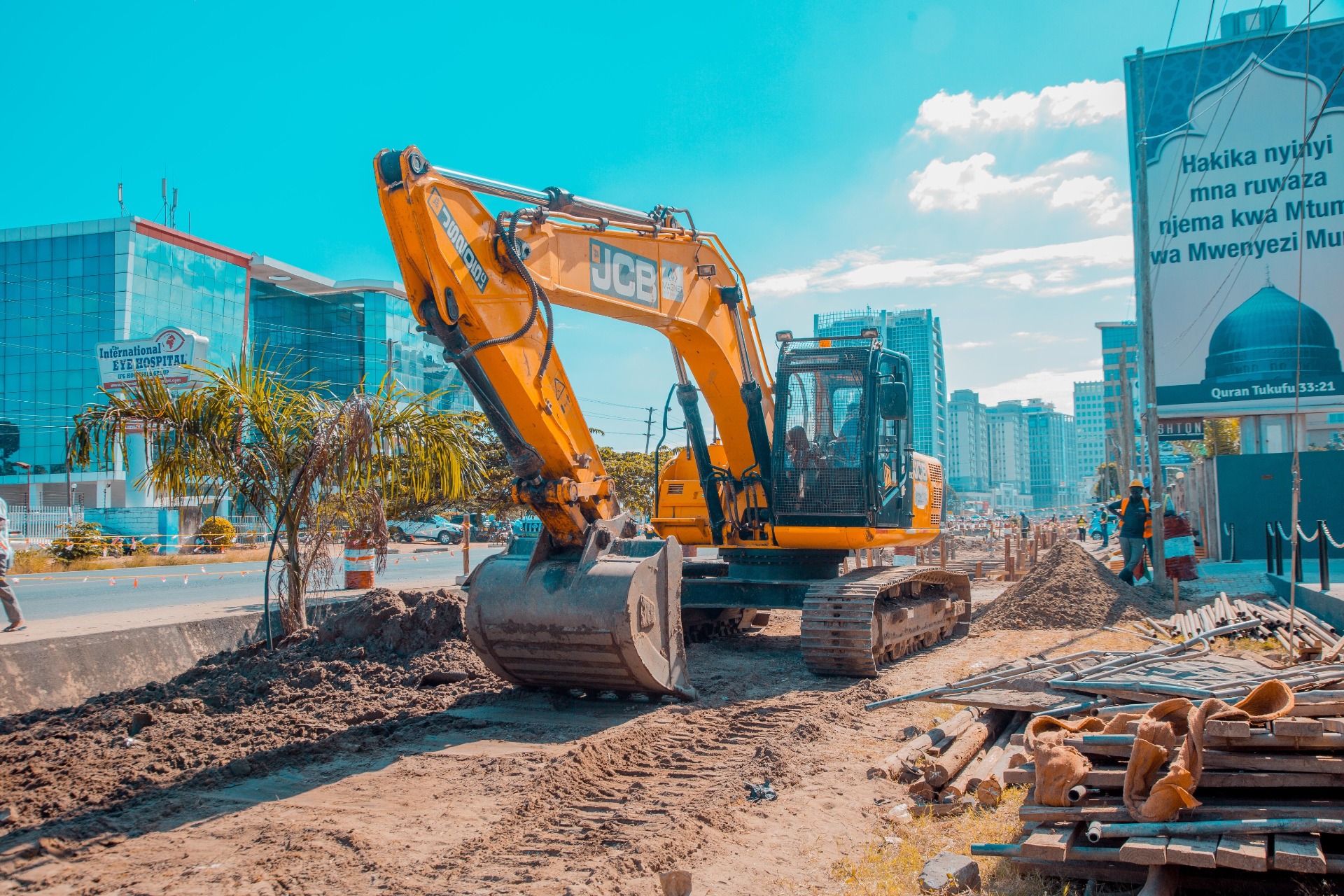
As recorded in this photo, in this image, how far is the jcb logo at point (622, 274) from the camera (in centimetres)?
781

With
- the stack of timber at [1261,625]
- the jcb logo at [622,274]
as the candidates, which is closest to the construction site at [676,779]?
the stack of timber at [1261,625]

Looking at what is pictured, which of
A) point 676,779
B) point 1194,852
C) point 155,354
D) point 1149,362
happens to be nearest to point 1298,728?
point 1194,852

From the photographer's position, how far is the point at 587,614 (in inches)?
273

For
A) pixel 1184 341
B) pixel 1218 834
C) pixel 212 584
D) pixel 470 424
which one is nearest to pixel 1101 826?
pixel 1218 834

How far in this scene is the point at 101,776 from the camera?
18.9ft

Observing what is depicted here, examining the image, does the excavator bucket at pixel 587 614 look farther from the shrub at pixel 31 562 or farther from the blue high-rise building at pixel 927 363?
the blue high-rise building at pixel 927 363

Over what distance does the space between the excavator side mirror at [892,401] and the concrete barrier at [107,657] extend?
6.53 meters

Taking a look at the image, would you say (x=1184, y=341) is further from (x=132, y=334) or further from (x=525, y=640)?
(x=132, y=334)

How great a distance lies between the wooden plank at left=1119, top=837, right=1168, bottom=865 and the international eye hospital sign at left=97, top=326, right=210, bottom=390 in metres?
36.8

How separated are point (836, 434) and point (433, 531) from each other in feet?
132

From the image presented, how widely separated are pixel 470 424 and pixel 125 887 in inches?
283

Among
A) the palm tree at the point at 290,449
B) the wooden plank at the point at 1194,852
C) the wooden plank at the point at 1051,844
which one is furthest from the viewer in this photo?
the palm tree at the point at 290,449

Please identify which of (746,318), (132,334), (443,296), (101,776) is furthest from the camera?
(132,334)

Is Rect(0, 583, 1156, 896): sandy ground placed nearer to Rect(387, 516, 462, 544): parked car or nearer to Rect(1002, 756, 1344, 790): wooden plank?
Rect(1002, 756, 1344, 790): wooden plank
